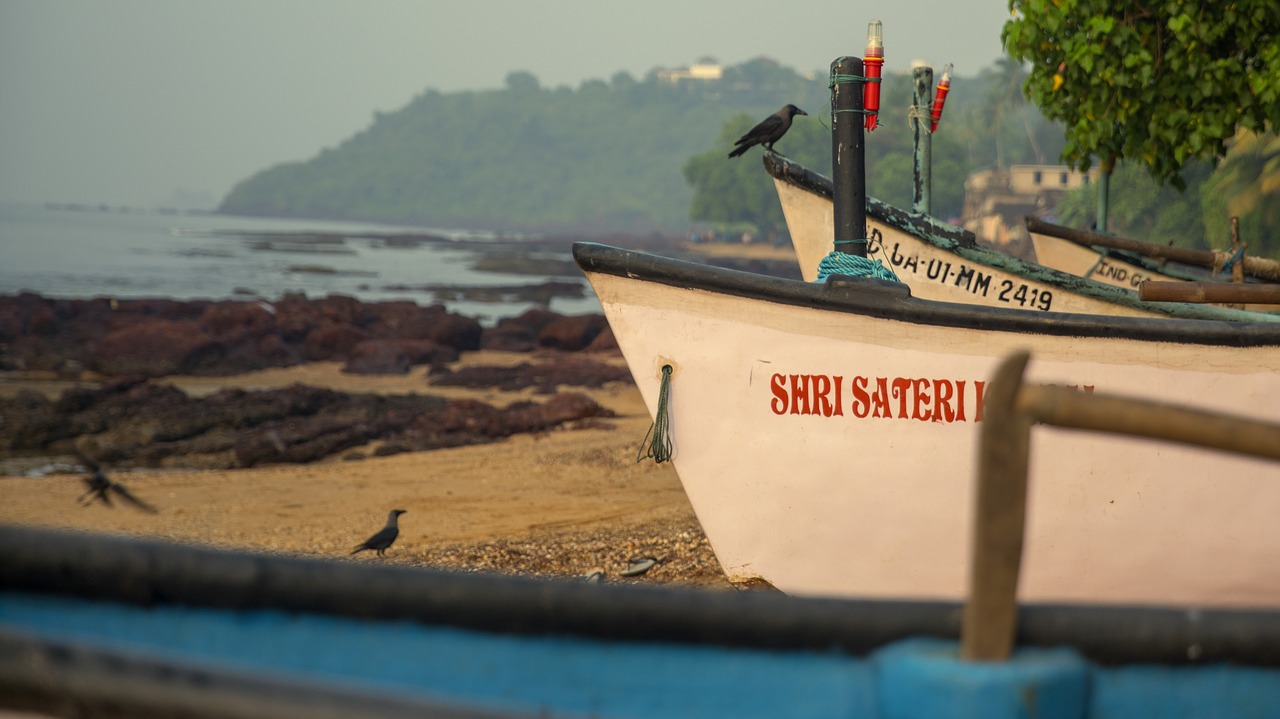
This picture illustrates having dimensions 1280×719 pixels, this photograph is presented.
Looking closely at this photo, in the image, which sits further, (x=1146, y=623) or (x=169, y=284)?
(x=169, y=284)

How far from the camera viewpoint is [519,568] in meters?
7.32

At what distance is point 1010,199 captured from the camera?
78.1 metres

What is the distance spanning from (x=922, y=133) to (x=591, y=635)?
25.5 feet

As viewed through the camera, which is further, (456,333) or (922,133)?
(456,333)

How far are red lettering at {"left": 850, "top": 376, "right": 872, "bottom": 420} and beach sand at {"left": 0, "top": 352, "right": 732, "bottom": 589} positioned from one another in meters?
1.83

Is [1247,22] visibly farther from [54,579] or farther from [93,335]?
[93,335]

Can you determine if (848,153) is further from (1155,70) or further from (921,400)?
(1155,70)

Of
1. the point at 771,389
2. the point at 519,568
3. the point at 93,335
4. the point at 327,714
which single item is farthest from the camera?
the point at 93,335

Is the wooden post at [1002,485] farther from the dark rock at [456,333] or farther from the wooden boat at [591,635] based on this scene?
the dark rock at [456,333]

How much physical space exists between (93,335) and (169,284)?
27956mm

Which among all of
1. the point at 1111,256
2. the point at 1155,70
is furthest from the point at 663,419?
the point at 1111,256

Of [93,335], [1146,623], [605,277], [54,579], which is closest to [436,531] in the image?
[605,277]

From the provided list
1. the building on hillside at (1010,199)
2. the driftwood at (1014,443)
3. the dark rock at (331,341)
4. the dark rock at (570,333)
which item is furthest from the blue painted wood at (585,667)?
the building on hillside at (1010,199)

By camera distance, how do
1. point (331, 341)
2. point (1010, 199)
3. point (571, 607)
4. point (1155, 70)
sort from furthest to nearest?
point (1010, 199)
point (331, 341)
point (1155, 70)
point (571, 607)
